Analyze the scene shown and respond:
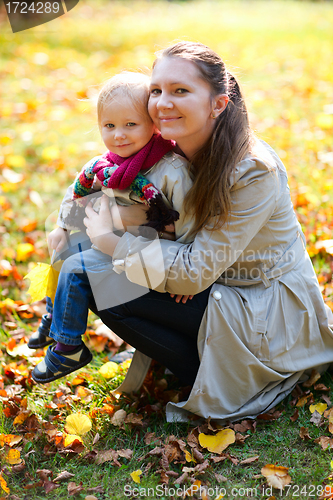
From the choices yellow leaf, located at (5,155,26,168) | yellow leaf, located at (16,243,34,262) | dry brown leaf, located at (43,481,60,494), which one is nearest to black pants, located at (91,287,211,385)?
dry brown leaf, located at (43,481,60,494)

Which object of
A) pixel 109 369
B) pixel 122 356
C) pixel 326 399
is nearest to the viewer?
pixel 326 399

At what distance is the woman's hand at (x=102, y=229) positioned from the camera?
202 cm

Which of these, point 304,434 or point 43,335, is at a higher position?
point 43,335

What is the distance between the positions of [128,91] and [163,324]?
3.27 feet

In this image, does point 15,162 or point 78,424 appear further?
point 15,162

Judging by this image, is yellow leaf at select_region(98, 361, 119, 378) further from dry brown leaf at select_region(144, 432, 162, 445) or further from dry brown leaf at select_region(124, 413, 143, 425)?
dry brown leaf at select_region(144, 432, 162, 445)

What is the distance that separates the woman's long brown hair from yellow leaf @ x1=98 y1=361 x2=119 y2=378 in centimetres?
97

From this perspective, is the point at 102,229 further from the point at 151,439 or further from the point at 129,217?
the point at 151,439

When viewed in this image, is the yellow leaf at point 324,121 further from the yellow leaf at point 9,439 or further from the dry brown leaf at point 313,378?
the yellow leaf at point 9,439

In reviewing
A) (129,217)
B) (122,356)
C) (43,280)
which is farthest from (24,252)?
(129,217)

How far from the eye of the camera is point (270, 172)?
182 centimetres

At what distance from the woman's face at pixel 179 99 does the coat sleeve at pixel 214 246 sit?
251 millimetres

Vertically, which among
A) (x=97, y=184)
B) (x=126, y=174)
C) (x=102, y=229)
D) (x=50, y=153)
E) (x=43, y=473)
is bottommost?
(x=43, y=473)

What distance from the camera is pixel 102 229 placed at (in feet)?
6.72
